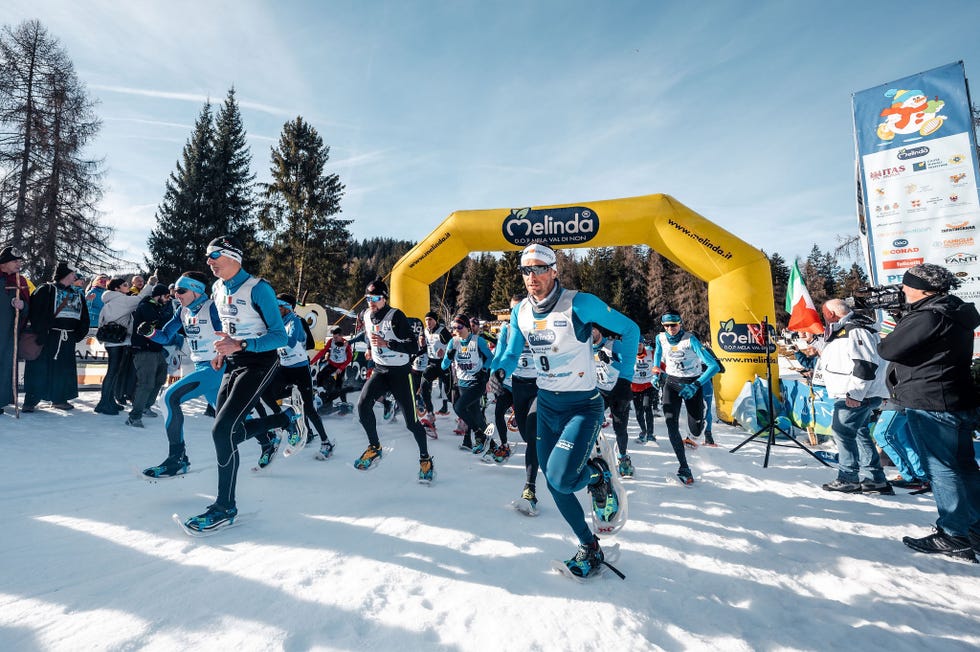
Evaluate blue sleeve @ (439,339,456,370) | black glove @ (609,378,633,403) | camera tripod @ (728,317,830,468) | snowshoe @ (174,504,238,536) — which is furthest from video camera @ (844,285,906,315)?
snowshoe @ (174,504,238,536)

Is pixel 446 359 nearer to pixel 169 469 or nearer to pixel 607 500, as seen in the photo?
pixel 169 469

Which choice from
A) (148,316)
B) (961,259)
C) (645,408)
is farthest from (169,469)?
(961,259)

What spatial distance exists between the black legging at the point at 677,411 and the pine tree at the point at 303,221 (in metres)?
27.2

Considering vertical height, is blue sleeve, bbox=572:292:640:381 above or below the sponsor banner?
below

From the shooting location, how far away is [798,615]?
2.79m

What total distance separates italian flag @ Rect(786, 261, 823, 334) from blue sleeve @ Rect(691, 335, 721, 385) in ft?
Answer: 13.0

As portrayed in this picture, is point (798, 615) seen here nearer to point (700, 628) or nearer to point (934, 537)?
point (700, 628)

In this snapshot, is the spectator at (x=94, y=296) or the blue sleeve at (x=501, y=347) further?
the spectator at (x=94, y=296)

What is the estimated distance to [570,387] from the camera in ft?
10.5

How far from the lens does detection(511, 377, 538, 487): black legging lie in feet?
15.1

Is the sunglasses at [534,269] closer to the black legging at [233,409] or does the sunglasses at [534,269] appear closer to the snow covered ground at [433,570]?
the snow covered ground at [433,570]

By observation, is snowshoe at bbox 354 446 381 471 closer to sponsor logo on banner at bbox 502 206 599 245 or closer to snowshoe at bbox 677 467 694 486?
snowshoe at bbox 677 467 694 486

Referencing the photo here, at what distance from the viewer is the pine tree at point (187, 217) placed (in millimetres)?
26516

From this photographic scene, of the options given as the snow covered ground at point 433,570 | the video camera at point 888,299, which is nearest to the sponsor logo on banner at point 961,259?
the video camera at point 888,299
